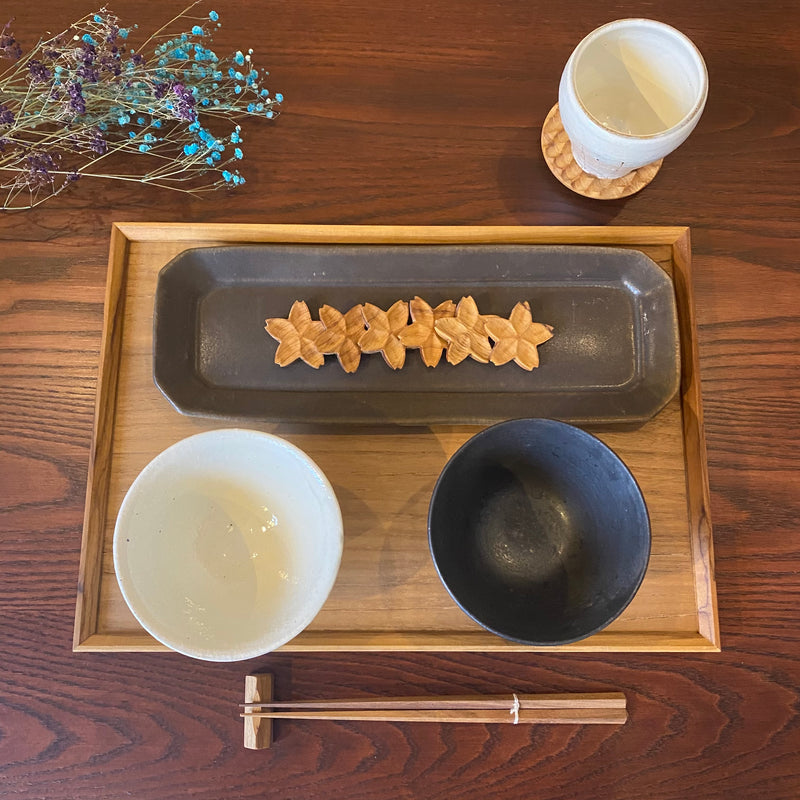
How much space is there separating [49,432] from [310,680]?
1.65 ft

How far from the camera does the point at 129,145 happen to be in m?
0.96

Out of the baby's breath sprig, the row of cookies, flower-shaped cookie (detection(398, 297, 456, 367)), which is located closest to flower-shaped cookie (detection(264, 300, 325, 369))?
the row of cookies

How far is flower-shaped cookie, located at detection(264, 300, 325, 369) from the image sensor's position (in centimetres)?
88

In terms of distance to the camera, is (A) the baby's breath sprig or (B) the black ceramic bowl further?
(A) the baby's breath sprig

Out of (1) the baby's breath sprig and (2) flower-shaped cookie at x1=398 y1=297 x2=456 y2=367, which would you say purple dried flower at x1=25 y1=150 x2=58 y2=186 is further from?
(2) flower-shaped cookie at x1=398 y1=297 x2=456 y2=367

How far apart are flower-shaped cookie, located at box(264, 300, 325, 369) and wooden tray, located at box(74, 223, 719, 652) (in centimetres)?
10

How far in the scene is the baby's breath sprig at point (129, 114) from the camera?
92 cm

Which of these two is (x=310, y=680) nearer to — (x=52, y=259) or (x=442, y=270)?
(x=442, y=270)

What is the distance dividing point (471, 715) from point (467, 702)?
2 centimetres

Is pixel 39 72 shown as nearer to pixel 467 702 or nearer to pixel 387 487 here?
pixel 387 487

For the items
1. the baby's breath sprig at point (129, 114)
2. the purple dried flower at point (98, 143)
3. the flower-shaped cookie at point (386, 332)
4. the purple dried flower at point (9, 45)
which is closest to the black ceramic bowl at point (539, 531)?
the flower-shaped cookie at point (386, 332)

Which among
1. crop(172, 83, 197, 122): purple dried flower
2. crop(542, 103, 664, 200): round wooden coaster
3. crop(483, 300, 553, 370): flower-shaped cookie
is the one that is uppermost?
crop(172, 83, 197, 122): purple dried flower

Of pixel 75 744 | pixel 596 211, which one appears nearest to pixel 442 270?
pixel 596 211

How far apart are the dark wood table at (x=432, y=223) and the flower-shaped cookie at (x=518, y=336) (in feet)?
0.55
